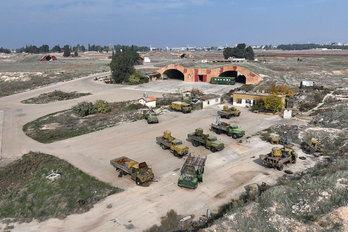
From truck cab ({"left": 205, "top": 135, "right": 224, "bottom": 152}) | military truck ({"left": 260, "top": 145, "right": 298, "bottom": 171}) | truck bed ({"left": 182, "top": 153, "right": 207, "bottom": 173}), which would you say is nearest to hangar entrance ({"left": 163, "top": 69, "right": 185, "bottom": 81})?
truck cab ({"left": 205, "top": 135, "right": 224, "bottom": 152})

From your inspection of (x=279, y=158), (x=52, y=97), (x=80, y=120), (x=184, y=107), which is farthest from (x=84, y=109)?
(x=279, y=158)

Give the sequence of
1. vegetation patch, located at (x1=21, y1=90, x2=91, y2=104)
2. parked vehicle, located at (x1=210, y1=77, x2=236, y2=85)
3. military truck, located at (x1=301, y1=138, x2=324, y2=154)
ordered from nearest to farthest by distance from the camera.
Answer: military truck, located at (x1=301, y1=138, x2=324, y2=154)
vegetation patch, located at (x1=21, y1=90, x2=91, y2=104)
parked vehicle, located at (x1=210, y1=77, x2=236, y2=85)

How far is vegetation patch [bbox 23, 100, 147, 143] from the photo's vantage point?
35713 mm

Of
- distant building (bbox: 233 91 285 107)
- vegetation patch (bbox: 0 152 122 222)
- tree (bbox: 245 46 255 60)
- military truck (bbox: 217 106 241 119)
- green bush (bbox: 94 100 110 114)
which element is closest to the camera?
vegetation patch (bbox: 0 152 122 222)

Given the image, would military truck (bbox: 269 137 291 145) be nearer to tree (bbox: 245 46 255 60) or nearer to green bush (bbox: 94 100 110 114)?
green bush (bbox: 94 100 110 114)

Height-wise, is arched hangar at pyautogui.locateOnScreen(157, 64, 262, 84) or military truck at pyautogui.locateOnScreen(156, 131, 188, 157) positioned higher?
arched hangar at pyautogui.locateOnScreen(157, 64, 262, 84)

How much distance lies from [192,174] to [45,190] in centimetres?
1287

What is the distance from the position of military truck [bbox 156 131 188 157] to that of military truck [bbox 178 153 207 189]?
300 cm

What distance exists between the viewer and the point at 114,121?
41.0m

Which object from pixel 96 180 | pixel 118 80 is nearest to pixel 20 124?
pixel 96 180

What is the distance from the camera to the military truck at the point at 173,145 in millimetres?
26531

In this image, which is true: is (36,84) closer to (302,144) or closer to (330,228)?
(302,144)

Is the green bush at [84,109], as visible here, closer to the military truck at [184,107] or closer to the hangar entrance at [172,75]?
the military truck at [184,107]

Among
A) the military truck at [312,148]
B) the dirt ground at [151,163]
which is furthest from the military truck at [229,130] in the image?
the military truck at [312,148]
